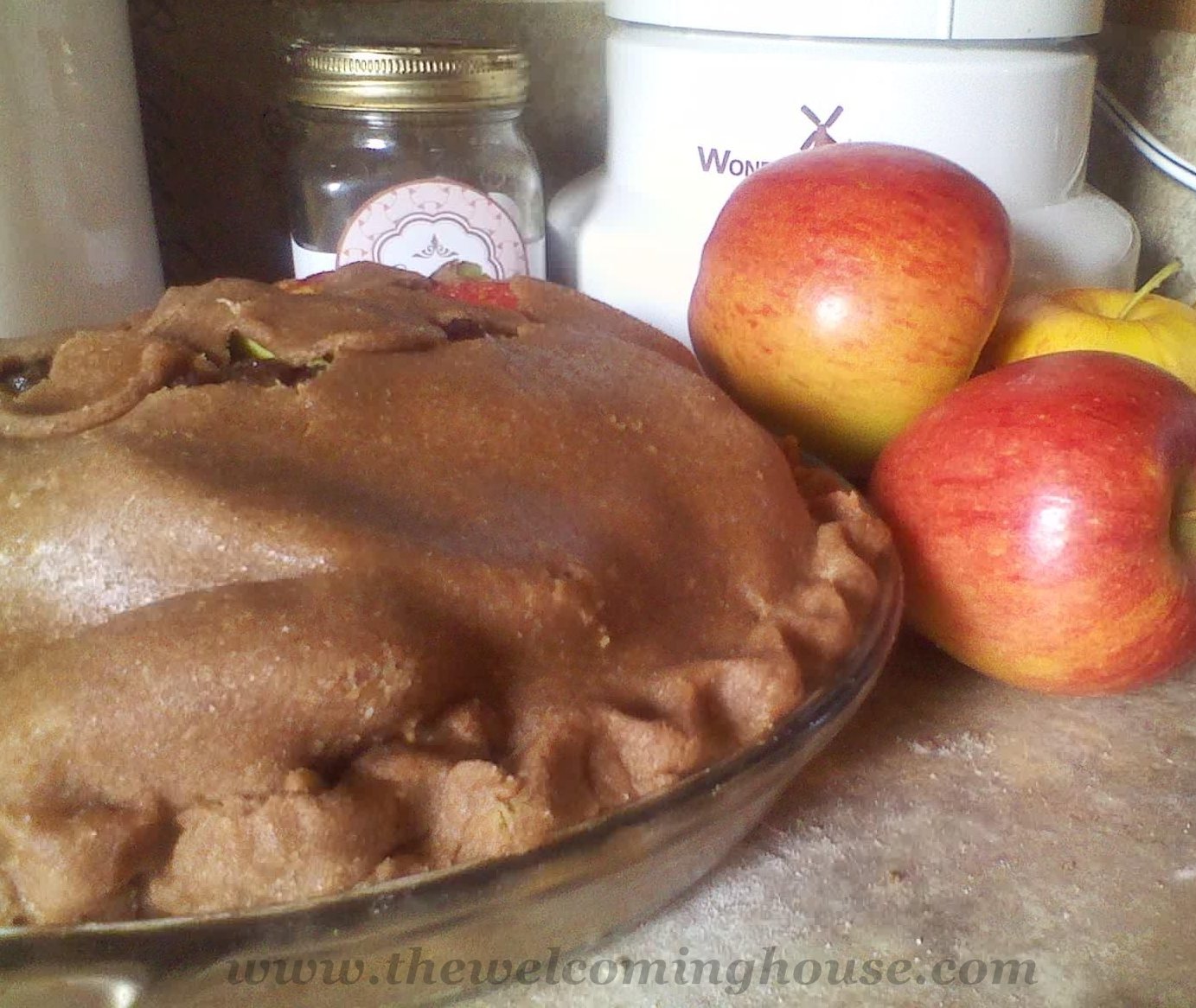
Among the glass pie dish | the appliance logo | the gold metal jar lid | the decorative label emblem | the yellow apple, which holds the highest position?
the gold metal jar lid

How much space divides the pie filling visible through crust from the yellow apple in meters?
0.35

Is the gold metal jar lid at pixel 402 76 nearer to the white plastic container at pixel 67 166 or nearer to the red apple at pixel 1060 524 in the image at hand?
the white plastic container at pixel 67 166

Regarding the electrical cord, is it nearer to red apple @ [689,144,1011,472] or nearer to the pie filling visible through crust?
red apple @ [689,144,1011,472]

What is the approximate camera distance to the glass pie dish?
13.1 inches

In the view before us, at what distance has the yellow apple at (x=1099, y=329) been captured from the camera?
0.74m

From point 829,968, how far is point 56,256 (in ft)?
2.40

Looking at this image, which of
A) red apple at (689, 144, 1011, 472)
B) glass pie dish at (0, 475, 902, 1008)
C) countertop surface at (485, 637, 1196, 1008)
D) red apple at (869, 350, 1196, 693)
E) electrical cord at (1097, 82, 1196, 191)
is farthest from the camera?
electrical cord at (1097, 82, 1196, 191)

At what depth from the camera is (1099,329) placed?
0.75 meters

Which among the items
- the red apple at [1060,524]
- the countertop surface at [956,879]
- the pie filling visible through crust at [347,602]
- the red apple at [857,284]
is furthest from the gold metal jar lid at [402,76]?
the countertop surface at [956,879]

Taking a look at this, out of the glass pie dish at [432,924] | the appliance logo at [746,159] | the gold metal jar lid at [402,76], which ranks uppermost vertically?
the gold metal jar lid at [402,76]

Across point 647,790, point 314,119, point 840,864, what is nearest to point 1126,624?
point 840,864

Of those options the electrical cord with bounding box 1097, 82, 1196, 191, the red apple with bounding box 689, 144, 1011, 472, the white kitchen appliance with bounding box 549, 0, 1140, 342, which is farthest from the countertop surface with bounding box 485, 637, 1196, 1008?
the electrical cord with bounding box 1097, 82, 1196, 191

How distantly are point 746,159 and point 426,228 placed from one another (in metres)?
0.27

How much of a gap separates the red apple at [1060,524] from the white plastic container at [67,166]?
2.09 feet
